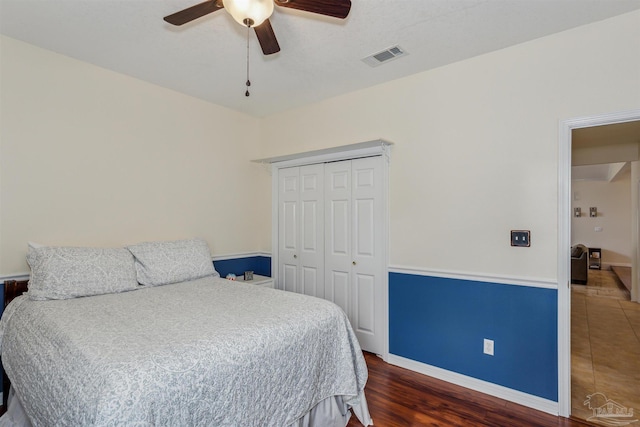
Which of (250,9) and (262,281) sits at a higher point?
(250,9)

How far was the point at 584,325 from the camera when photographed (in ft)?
13.3

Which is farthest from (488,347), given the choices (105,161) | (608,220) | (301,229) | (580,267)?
(608,220)

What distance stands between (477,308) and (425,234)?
Answer: 71 centimetres

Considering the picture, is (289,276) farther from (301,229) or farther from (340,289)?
(340,289)

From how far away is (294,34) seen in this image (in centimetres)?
228

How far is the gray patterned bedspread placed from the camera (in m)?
1.23

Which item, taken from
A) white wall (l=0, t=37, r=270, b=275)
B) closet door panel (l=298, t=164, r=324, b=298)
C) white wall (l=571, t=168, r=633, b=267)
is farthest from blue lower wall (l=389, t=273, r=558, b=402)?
white wall (l=571, t=168, r=633, b=267)

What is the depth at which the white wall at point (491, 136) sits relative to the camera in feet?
7.18

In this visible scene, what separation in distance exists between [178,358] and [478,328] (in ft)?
7.29

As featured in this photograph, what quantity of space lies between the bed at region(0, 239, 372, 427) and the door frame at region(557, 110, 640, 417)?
4.49 feet

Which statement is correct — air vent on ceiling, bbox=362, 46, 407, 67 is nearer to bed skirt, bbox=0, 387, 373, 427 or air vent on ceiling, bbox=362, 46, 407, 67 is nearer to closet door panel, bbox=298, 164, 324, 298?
closet door panel, bbox=298, 164, 324, 298

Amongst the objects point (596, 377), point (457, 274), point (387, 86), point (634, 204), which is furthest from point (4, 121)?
point (634, 204)

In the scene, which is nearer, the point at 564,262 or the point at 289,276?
the point at 564,262

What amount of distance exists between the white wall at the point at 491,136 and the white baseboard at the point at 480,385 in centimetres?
86
